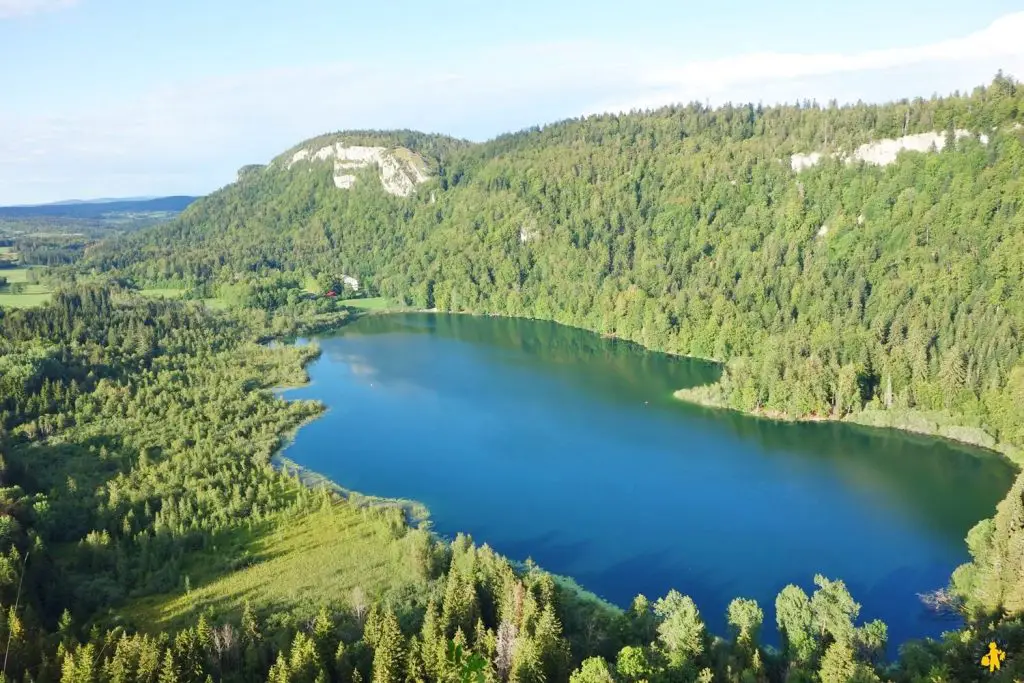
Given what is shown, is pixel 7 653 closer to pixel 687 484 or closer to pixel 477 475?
pixel 477 475

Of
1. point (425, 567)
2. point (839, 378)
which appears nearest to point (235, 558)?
point (425, 567)

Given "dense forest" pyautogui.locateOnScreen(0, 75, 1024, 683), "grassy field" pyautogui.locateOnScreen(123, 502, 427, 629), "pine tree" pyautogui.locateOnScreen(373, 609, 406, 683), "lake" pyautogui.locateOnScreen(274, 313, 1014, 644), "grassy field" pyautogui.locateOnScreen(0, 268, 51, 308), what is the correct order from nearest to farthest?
"pine tree" pyautogui.locateOnScreen(373, 609, 406, 683) < "dense forest" pyautogui.locateOnScreen(0, 75, 1024, 683) < "grassy field" pyautogui.locateOnScreen(123, 502, 427, 629) < "lake" pyautogui.locateOnScreen(274, 313, 1014, 644) < "grassy field" pyautogui.locateOnScreen(0, 268, 51, 308)

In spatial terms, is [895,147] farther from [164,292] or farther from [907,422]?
[164,292]

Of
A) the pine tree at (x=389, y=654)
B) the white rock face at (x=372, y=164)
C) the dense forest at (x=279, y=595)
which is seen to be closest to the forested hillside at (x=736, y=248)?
the white rock face at (x=372, y=164)

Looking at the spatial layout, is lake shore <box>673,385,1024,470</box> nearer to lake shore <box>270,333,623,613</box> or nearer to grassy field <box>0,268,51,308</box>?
lake shore <box>270,333,623,613</box>

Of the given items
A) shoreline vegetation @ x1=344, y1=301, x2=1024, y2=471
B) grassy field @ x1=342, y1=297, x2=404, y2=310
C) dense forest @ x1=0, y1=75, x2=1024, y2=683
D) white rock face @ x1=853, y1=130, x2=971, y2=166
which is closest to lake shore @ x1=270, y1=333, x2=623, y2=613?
dense forest @ x1=0, y1=75, x2=1024, y2=683
